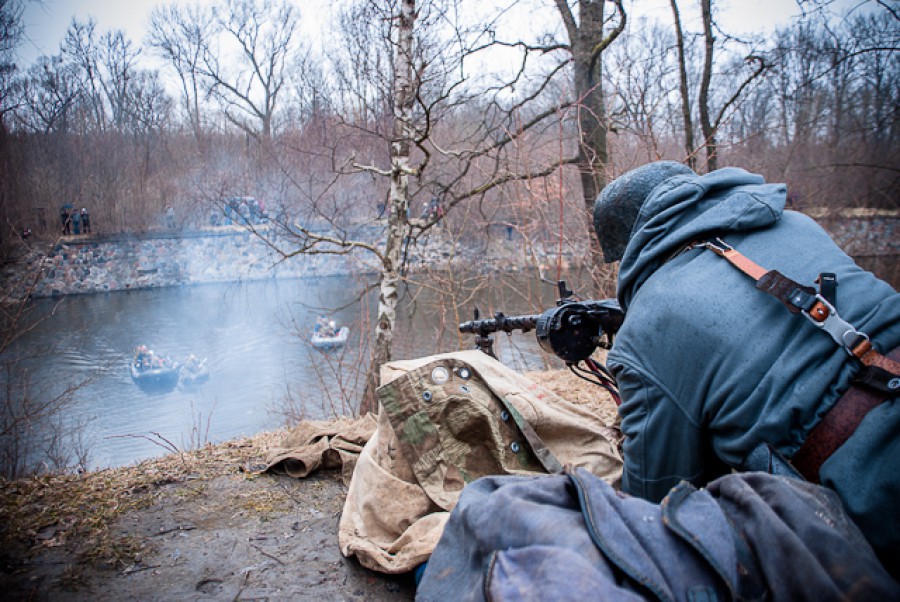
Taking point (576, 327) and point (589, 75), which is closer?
point (576, 327)

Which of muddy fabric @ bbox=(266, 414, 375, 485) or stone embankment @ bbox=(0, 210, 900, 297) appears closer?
muddy fabric @ bbox=(266, 414, 375, 485)

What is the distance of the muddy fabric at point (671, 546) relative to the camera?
2.95 feet

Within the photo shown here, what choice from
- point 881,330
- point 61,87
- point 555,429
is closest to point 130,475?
point 555,429

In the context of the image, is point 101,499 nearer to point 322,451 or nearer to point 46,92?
point 322,451

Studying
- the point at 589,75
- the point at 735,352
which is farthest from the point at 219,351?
the point at 735,352

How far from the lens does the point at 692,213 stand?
1.65 m

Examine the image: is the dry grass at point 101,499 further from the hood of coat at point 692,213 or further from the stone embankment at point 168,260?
the stone embankment at point 168,260

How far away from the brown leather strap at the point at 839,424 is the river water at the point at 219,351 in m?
4.91

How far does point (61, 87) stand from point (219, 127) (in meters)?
18.0

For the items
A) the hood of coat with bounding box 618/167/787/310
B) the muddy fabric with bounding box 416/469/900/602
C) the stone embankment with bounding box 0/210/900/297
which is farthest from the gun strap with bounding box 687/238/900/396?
the stone embankment with bounding box 0/210/900/297

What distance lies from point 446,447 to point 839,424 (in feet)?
4.67

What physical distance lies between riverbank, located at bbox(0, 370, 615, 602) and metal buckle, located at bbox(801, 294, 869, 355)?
1.62 metres

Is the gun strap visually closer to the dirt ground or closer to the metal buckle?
the metal buckle

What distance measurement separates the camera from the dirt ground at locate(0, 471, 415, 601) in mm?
2021
